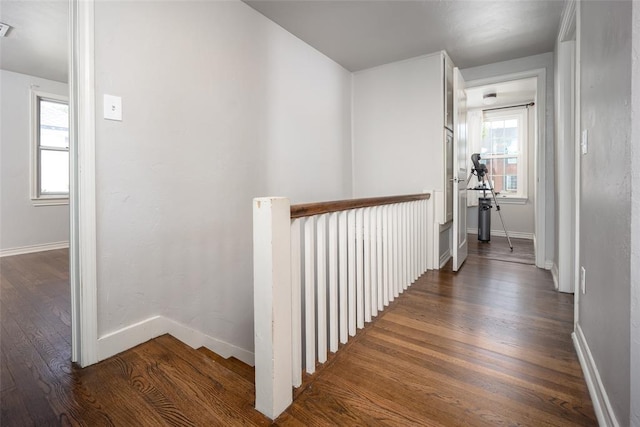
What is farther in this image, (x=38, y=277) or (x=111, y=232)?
(x=38, y=277)

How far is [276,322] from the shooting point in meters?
1.12

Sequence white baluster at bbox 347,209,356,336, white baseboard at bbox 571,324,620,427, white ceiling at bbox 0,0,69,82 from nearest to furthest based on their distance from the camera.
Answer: white baseboard at bbox 571,324,620,427 < white baluster at bbox 347,209,356,336 < white ceiling at bbox 0,0,69,82

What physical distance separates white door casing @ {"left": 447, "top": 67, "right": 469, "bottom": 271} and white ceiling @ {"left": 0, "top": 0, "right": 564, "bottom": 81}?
45 cm

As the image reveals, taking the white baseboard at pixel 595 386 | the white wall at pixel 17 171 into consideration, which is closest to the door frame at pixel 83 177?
the white baseboard at pixel 595 386

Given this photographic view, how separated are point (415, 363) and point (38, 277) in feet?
11.6

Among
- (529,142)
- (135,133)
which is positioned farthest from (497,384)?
(529,142)

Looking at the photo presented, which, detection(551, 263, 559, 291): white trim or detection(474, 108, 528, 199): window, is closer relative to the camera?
detection(551, 263, 559, 291): white trim

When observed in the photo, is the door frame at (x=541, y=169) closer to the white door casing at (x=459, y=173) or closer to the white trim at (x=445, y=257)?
the white door casing at (x=459, y=173)

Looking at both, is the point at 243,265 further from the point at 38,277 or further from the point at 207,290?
the point at 38,277

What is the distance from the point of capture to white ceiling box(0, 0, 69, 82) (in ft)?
8.21

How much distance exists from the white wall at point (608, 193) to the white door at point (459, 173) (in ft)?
5.50

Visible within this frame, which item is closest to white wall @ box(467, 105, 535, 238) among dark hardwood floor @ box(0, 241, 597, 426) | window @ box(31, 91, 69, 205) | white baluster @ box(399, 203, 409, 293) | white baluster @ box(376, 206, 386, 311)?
dark hardwood floor @ box(0, 241, 597, 426)

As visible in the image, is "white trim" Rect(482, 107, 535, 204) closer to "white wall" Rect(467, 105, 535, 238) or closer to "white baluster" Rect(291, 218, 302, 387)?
"white wall" Rect(467, 105, 535, 238)

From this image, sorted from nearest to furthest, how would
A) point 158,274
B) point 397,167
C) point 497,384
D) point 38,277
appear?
point 497,384, point 158,274, point 38,277, point 397,167
